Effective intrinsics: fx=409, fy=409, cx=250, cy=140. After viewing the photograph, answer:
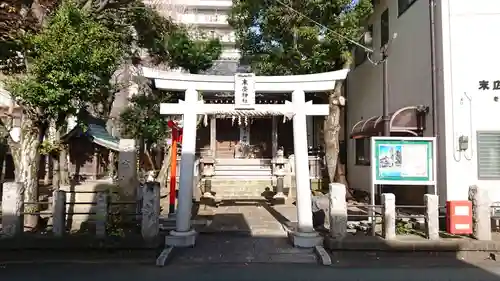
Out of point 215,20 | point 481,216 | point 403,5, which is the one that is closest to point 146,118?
point 403,5

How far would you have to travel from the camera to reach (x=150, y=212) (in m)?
9.34

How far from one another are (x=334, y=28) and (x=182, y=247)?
968 cm

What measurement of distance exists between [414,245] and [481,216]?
1.81 metres

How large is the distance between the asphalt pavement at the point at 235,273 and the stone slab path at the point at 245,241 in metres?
0.49

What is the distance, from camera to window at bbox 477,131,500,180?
11.8 meters

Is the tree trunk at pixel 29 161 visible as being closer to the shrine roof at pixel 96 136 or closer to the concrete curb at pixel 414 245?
the concrete curb at pixel 414 245

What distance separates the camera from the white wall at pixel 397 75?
13.2 meters

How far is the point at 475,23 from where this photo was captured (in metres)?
→ 12.0

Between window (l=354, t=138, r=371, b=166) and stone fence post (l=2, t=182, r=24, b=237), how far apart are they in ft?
44.2

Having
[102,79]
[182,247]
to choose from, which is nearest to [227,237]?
[182,247]

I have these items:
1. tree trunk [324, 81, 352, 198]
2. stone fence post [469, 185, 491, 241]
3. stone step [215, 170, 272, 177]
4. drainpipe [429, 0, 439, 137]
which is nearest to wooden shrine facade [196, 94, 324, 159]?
stone step [215, 170, 272, 177]

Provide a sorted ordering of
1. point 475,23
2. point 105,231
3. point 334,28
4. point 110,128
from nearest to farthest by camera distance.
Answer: point 105,231 → point 475,23 → point 334,28 → point 110,128

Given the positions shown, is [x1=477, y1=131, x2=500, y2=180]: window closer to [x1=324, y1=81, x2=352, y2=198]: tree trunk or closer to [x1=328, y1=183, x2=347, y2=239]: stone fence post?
[x1=328, y1=183, x2=347, y2=239]: stone fence post

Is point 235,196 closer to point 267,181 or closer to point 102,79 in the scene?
point 267,181
